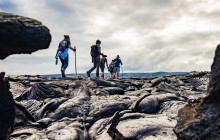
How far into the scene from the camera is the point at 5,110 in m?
3.53

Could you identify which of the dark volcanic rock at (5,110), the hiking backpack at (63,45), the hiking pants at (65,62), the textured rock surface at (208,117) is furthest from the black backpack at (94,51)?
the textured rock surface at (208,117)

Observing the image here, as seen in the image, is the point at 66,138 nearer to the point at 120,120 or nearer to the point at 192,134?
the point at 120,120

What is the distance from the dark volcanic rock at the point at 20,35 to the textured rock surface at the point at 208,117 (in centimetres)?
313

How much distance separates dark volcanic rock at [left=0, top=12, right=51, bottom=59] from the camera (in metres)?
3.13

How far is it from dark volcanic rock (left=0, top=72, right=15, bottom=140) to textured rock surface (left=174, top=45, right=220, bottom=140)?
333cm

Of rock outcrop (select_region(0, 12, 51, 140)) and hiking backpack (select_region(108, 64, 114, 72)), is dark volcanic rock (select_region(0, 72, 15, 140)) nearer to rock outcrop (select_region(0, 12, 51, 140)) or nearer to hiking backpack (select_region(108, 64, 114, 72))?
rock outcrop (select_region(0, 12, 51, 140))

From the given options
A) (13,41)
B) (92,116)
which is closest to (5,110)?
(13,41)

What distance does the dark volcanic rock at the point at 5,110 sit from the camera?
3463 mm

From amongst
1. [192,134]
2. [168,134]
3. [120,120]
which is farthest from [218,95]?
[120,120]

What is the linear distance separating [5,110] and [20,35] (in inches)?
60.0

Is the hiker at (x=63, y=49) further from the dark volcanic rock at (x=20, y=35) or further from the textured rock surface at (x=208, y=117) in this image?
the textured rock surface at (x=208, y=117)

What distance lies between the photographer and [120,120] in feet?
18.6

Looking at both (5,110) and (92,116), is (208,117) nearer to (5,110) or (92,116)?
(5,110)

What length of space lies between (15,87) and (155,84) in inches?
389
